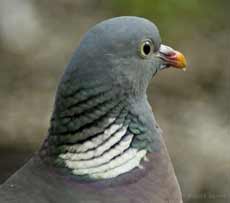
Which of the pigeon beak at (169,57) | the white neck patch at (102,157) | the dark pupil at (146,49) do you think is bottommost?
the white neck patch at (102,157)

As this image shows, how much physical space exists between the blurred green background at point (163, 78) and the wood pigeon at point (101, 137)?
3066mm

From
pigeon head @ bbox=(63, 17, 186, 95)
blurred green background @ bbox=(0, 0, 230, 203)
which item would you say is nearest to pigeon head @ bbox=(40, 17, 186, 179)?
pigeon head @ bbox=(63, 17, 186, 95)

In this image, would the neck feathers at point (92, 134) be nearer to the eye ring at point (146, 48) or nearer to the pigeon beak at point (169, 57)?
the eye ring at point (146, 48)

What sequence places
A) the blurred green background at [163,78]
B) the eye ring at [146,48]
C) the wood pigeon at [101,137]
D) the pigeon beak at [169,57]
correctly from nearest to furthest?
the wood pigeon at [101,137] < the eye ring at [146,48] < the pigeon beak at [169,57] < the blurred green background at [163,78]

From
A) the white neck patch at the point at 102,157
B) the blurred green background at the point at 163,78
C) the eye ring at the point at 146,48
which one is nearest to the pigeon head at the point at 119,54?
the eye ring at the point at 146,48

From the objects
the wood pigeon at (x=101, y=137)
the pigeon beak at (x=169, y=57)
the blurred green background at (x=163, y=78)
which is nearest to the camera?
the wood pigeon at (x=101, y=137)

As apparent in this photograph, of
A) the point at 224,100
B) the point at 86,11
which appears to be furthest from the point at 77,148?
the point at 86,11

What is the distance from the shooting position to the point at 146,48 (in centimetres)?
351

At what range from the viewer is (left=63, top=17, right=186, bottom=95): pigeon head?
3.29 meters

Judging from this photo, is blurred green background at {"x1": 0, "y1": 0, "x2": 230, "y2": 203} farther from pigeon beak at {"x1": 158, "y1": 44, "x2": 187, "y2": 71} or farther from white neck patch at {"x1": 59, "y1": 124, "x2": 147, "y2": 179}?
white neck patch at {"x1": 59, "y1": 124, "x2": 147, "y2": 179}

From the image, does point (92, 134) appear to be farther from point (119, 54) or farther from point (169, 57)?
point (169, 57)

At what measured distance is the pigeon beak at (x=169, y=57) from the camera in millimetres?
3641

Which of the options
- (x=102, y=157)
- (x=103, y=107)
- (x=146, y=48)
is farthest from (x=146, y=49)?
(x=102, y=157)

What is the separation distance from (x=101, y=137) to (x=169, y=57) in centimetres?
51
